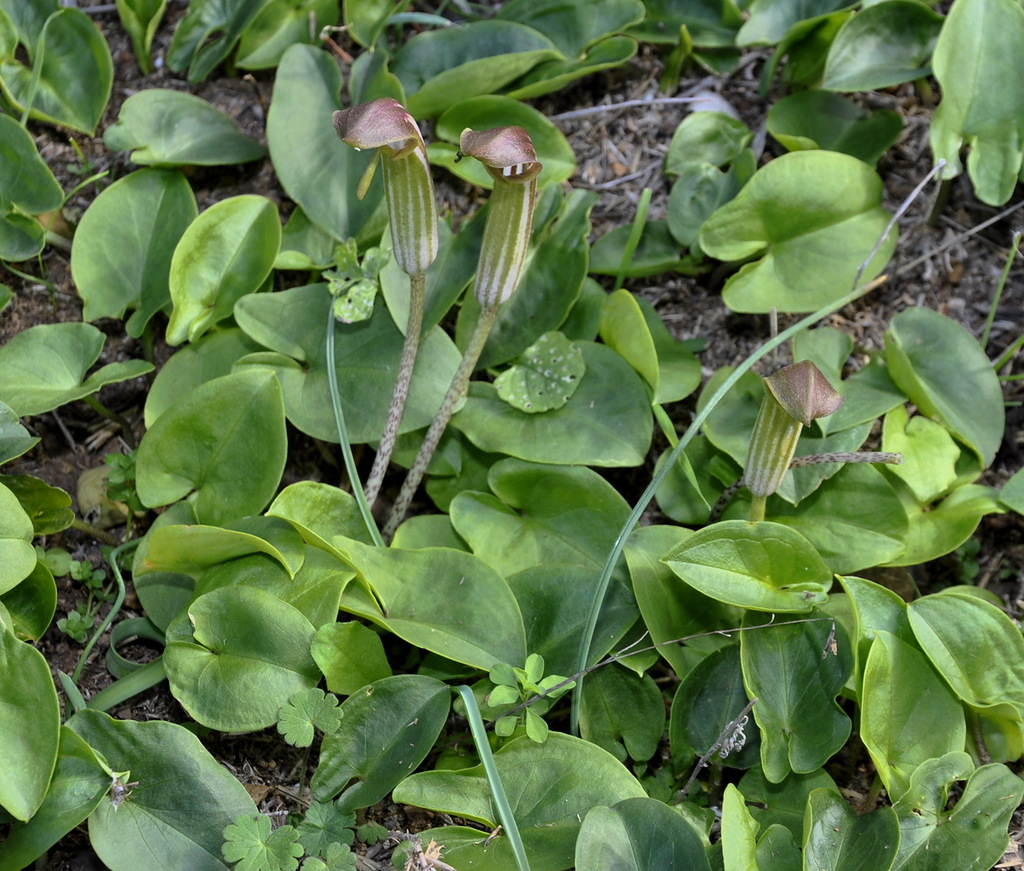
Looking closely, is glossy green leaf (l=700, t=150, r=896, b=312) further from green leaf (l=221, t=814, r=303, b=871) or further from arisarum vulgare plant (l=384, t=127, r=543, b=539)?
green leaf (l=221, t=814, r=303, b=871)

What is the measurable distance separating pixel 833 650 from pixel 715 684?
196 millimetres

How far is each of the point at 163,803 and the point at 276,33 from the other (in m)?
1.69

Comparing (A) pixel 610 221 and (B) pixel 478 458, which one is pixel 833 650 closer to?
(B) pixel 478 458

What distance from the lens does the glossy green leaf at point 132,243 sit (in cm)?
180

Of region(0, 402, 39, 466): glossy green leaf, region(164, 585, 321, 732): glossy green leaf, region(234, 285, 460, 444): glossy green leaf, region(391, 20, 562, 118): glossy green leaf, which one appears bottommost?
region(164, 585, 321, 732): glossy green leaf

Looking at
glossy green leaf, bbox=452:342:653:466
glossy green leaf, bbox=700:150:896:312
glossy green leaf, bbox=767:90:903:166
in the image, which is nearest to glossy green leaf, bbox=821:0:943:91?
glossy green leaf, bbox=767:90:903:166

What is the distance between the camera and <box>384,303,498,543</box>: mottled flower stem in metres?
1.54

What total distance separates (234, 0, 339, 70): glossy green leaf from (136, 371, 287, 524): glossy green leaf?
3.20ft

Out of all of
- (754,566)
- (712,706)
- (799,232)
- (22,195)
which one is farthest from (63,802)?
(799,232)

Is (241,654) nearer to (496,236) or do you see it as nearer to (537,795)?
(537,795)

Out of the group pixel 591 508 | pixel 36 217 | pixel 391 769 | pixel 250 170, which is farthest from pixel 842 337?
pixel 36 217

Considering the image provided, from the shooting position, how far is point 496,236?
136 centimetres

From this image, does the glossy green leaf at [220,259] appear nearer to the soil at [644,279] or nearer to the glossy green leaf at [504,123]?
the soil at [644,279]

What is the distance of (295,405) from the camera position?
1.65m
